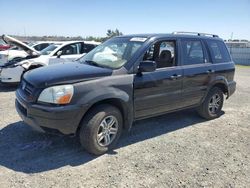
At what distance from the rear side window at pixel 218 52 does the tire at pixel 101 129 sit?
2905 mm

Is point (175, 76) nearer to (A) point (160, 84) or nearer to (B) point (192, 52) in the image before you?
(A) point (160, 84)

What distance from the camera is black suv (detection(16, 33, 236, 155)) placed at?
12.2 ft

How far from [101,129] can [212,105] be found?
3157mm

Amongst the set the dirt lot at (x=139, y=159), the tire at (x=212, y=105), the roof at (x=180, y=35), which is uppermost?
the roof at (x=180, y=35)

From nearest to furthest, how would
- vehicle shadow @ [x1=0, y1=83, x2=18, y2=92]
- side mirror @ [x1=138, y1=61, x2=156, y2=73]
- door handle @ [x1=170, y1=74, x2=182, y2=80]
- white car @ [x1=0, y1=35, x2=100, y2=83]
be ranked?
side mirror @ [x1=138, y1=61, x2=156, y2=73], door handle @ [x1=170, y1=74, x2=182, y2=80], white car @ [x1=0, y1=35, x2=100, y2=83], vehicle shadow @ [x1=0, y1=83, x2=18, y2=92]

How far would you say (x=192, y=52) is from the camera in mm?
5449

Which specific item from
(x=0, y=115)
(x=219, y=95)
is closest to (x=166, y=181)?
(x=219, y=95)

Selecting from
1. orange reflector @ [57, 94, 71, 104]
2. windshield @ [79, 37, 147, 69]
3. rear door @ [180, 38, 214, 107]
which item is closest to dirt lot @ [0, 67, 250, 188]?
rear door @ [180, 38, 214, 107]

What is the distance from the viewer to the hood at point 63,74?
3781 mm

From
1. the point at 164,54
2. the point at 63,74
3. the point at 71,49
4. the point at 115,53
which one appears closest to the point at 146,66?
the point at 115,53

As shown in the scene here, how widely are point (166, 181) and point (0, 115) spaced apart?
4067 mm

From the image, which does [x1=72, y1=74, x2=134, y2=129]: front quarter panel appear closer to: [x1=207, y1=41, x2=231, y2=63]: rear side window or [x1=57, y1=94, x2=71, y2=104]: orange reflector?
[x1=57, y1=94, x2=71, y2=104]: orange reflector

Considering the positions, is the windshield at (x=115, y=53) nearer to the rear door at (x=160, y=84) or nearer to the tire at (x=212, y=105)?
the rear door at (x=160, y=84)

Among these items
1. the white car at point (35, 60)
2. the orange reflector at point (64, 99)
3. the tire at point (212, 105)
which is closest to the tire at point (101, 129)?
the orange reflector at point (64, 99)
